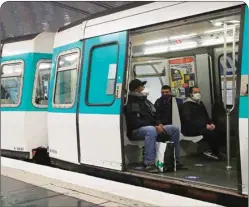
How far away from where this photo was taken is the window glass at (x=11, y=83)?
743 centimetres

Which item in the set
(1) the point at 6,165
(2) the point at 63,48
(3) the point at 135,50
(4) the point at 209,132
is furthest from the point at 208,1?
(1) the point at 6,165

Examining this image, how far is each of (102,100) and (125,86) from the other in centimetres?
50

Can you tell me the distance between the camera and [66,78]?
19.9 feet

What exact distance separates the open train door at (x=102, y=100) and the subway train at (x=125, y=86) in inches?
0.6

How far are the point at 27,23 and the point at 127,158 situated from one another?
15.3 ft

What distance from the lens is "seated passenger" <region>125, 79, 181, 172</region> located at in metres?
5.07

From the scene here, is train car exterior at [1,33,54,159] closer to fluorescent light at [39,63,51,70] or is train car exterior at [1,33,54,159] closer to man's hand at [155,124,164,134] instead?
Answer: fluorescent light at [39,63,51,70]

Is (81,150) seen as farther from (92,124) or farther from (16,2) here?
(16,2)

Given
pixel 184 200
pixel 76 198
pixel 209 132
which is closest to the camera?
pixel 184 200

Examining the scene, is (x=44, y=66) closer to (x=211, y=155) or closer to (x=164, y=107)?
(x=164, y=107)

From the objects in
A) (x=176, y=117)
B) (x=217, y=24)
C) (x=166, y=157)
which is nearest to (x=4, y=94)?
(x=176, y=117)

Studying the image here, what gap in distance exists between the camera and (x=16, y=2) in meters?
Answer: 6.96

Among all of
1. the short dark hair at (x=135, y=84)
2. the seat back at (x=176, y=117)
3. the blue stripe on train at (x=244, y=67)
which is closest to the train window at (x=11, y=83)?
the short dark hair at (x=135, y=84)

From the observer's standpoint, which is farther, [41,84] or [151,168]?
[41,84]
